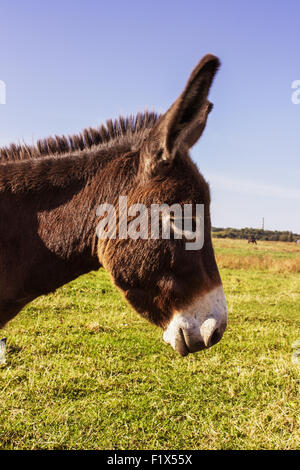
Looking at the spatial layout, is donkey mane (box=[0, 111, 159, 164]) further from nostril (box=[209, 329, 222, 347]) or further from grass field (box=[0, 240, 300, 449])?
grass field (box=[0, 240, 300, 449])

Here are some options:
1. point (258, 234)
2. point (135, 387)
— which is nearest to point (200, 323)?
point (135, 387)

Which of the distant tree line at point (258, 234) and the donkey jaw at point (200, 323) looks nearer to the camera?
the donkey jaw at point (200, 323)

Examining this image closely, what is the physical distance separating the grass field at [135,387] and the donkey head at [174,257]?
2.14m

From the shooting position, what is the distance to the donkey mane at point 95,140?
2564mm

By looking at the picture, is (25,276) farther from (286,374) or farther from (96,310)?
(96,310)

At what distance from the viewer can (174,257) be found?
2.21 metres

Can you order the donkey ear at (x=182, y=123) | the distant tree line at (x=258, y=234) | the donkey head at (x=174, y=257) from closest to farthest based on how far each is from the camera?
1. the donkey ear at (x=182, y=123)
2. the donkey head at (x=174, y=257)
3. the distant tree line at (x=258, y=234)

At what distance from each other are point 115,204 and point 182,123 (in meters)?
0.72

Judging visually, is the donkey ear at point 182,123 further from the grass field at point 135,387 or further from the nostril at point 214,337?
the grass field at point 135,387

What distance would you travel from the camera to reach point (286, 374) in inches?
213

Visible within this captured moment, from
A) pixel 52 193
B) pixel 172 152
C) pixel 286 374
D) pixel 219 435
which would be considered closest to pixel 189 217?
Result: pixel 172 152

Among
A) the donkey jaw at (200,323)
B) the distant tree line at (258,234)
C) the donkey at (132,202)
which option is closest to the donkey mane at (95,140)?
the donkey at (132,202)

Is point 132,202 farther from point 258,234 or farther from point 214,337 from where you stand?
point 258,234

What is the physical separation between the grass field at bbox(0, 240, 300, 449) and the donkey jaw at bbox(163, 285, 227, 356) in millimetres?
2071
